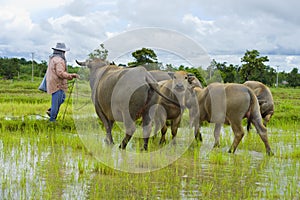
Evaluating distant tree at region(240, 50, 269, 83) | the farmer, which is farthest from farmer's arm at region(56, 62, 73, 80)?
distant tree at region(240, 50, 269, 83)

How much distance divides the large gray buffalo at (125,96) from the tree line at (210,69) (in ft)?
1.13

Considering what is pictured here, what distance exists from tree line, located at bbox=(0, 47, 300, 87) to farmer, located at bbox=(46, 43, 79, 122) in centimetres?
92

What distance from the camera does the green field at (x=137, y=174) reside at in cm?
410

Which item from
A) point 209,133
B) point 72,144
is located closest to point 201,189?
point 72,144

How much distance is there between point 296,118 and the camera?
10.8 metres

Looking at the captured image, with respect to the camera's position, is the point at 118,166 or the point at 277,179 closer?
the point at 277,179

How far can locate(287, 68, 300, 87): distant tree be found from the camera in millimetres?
50812

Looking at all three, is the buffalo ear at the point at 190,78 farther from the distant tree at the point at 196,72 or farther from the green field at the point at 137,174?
the green field at the point at 137,174

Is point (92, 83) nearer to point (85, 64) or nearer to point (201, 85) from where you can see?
point (85, 64)

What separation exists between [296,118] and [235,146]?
202 inches

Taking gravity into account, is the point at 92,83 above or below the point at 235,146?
above

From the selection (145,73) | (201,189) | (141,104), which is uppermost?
(145,73)

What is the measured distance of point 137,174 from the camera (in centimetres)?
481

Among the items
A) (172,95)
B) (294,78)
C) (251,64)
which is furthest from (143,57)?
(294,78)
